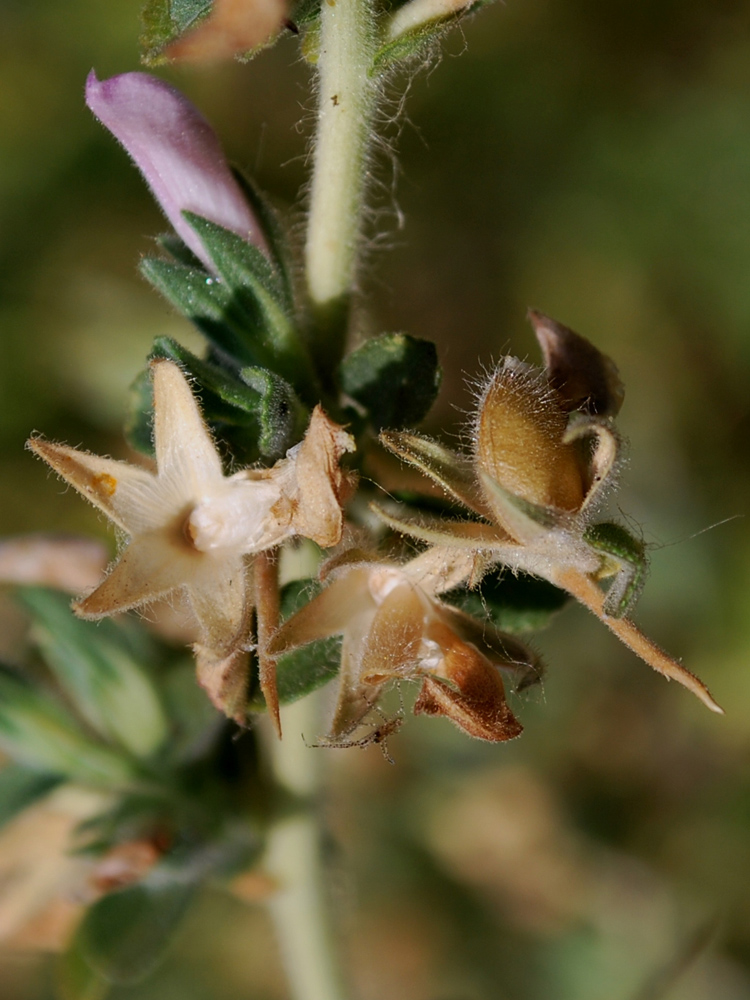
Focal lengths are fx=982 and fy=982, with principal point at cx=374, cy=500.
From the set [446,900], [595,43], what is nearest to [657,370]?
[595,43]

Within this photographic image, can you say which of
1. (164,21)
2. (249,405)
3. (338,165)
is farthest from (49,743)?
(164,21)

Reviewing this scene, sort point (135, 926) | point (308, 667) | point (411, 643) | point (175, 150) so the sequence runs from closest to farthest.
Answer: point (411, 643)
point (308, 667)
point (175, 150)
point (135, 926)

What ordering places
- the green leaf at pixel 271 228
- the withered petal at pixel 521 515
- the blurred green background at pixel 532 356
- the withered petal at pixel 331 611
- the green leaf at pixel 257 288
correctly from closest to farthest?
the withered petal at pixel 521 515
the withered petal at pixel 331 611
the green leaf at pixel 257 288
the green leaf at pixel 271 228
the blurred green background at pixel 532 356

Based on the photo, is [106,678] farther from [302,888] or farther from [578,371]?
[578,371]

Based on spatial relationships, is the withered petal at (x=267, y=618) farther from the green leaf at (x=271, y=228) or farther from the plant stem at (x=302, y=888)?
the plant stem at (x=302, y=888)

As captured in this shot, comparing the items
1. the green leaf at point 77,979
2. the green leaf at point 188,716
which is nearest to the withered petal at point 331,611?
the green leaf at point 188,716
